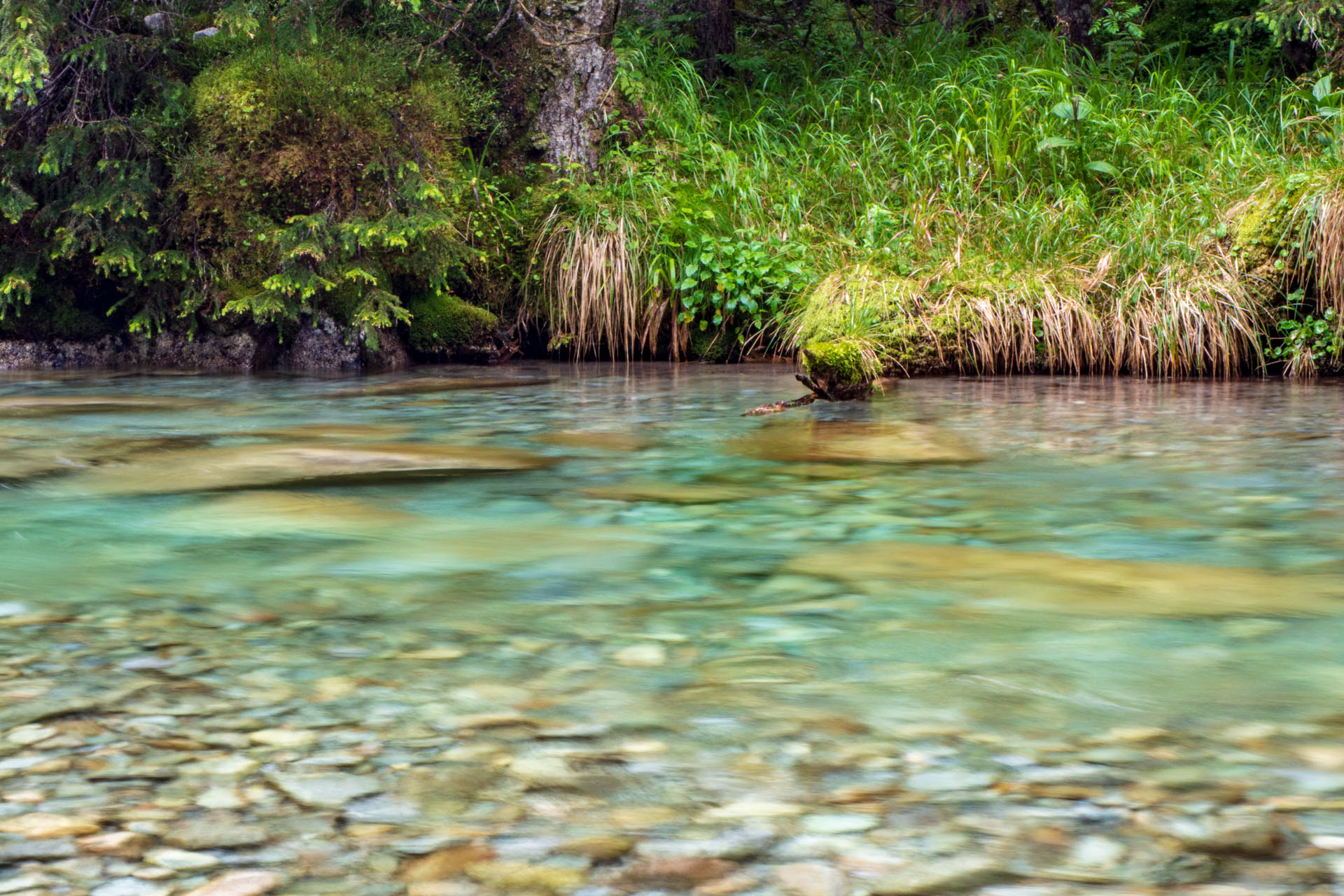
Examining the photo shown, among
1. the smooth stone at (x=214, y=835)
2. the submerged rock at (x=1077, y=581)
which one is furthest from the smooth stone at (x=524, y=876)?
the submerged rock at (x=1077, y=581)

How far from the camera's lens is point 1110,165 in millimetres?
8438

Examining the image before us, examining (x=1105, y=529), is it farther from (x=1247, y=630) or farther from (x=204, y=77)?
(x=204, y=77)

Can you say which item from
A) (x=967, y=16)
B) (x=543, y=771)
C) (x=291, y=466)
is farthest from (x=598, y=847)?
(x=967, y=16)

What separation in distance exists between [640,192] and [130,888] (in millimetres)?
8114

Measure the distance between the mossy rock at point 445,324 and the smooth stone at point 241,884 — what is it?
7903 mm

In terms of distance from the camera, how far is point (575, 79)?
9.55 meters

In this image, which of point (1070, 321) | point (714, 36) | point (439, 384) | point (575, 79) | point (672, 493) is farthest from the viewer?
point (714, 36)

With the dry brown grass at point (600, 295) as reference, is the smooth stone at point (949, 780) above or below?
below

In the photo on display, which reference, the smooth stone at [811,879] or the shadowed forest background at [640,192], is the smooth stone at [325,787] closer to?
the smooth stone at [811,879]

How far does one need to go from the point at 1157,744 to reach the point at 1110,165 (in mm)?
7576

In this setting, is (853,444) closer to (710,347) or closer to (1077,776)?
(1077,776)

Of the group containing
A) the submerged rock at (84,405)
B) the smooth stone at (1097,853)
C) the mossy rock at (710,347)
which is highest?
the mossy rock at (710,347)

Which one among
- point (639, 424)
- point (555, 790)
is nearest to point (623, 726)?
point (555, 790)

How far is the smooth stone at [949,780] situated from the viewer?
4.66 feet
